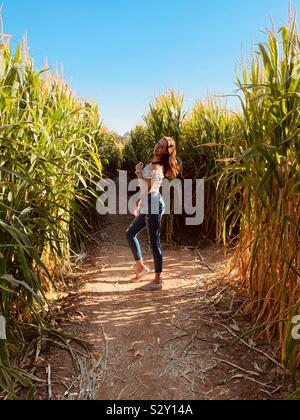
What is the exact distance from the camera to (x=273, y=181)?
225 centimetres

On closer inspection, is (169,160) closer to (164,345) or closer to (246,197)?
(246,197)

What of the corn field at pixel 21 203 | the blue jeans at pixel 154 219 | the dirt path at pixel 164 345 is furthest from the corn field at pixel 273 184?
the corn field at pixel 21 203

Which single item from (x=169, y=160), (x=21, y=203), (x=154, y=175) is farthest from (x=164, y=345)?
(x=169, y=160)

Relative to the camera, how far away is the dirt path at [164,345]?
6.60 feet

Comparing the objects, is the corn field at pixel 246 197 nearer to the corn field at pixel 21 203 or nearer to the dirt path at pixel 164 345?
the corn field at pixel 21 203

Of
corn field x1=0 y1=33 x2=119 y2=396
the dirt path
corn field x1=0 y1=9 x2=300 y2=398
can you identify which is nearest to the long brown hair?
corn field x1=0 y1=9 x2=300 y2=398

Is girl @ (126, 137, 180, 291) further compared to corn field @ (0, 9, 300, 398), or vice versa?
girl @ (126, 137, 180, 291)

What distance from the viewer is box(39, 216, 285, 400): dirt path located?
2012mm

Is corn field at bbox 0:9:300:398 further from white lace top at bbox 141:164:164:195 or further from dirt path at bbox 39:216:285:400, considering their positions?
white lace top at bbox 141:164:164:195

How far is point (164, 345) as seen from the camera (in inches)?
95.9
